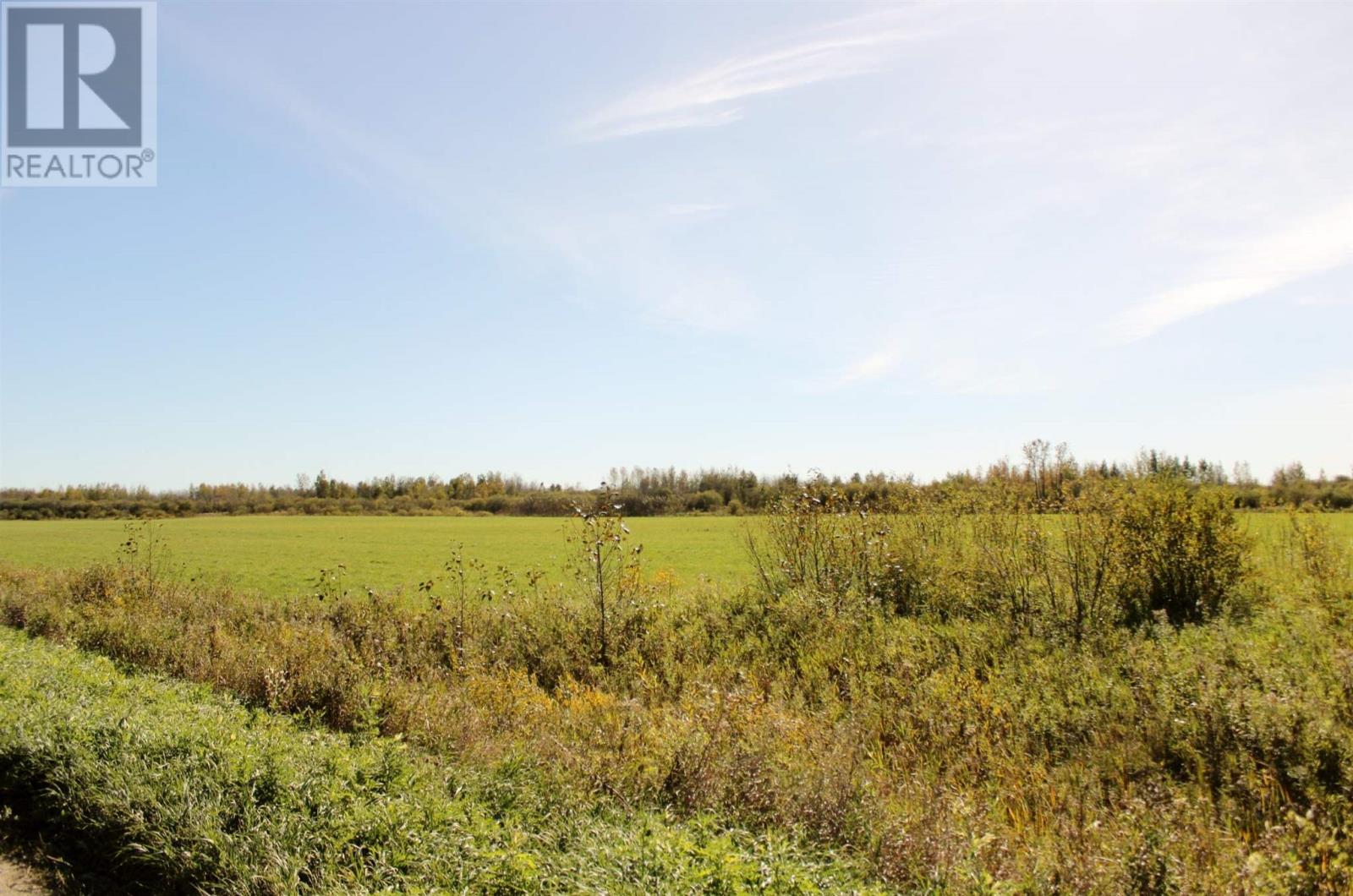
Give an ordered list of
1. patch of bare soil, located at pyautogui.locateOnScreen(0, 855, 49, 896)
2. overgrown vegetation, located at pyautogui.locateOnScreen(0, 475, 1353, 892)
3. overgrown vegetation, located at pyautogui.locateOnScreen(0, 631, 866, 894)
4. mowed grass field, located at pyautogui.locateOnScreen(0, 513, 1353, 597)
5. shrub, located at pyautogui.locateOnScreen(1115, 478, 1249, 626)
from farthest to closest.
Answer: mowed grass field, located at pyautogui.locateOnScreen(0, 513, 1353, 597) → shrub, located at pyautogui.locateOnScreen(1115, 478, 1249, 626) → overgrown vegetation, located at pyautogui.locateOnScreen(0, 475, 1353, 892) → patch of bare soil, located at pyautogui.locateOnScreen(0, 855, 49, 896) → overgrown vegetation, located at pyautogui.locateOnScreen(0, 631, 866, 894)

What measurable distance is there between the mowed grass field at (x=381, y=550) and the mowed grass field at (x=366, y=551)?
0.06 meters

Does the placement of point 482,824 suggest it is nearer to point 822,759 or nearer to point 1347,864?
point 822,759

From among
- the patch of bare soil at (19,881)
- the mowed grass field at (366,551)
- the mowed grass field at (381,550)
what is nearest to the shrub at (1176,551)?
the mowed grass field at (381,550)

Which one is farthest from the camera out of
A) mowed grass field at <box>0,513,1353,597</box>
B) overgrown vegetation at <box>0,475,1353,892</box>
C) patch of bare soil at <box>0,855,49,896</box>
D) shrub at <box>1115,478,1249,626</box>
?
mowed grass field at <box>0,513,1353,597</box>

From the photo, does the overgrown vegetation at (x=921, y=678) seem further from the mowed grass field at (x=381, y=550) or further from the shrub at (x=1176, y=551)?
the mowed grass field at (x=381, y=550)

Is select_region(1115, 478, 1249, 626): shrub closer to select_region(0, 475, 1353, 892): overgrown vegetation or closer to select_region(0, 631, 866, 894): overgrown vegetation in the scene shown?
select_region(0, 475, 1353, 892): overgrown vegetation

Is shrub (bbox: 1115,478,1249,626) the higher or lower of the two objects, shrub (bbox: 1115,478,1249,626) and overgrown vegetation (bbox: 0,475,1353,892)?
the higher

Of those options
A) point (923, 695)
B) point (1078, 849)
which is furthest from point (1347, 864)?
point (923, 695)

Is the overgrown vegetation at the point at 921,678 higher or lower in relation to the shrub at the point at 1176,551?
lower

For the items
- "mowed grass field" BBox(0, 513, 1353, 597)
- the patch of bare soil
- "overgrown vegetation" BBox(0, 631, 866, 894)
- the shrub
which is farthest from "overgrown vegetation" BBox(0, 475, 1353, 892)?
the patch of bare soil

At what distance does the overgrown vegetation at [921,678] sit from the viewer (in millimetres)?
5812

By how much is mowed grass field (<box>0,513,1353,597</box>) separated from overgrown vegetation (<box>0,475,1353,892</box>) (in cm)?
239

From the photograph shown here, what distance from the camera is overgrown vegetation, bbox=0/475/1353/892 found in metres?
5.81

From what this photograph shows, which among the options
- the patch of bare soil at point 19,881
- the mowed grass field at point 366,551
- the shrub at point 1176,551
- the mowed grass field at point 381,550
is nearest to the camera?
the patch of bare soil at point 19,881
